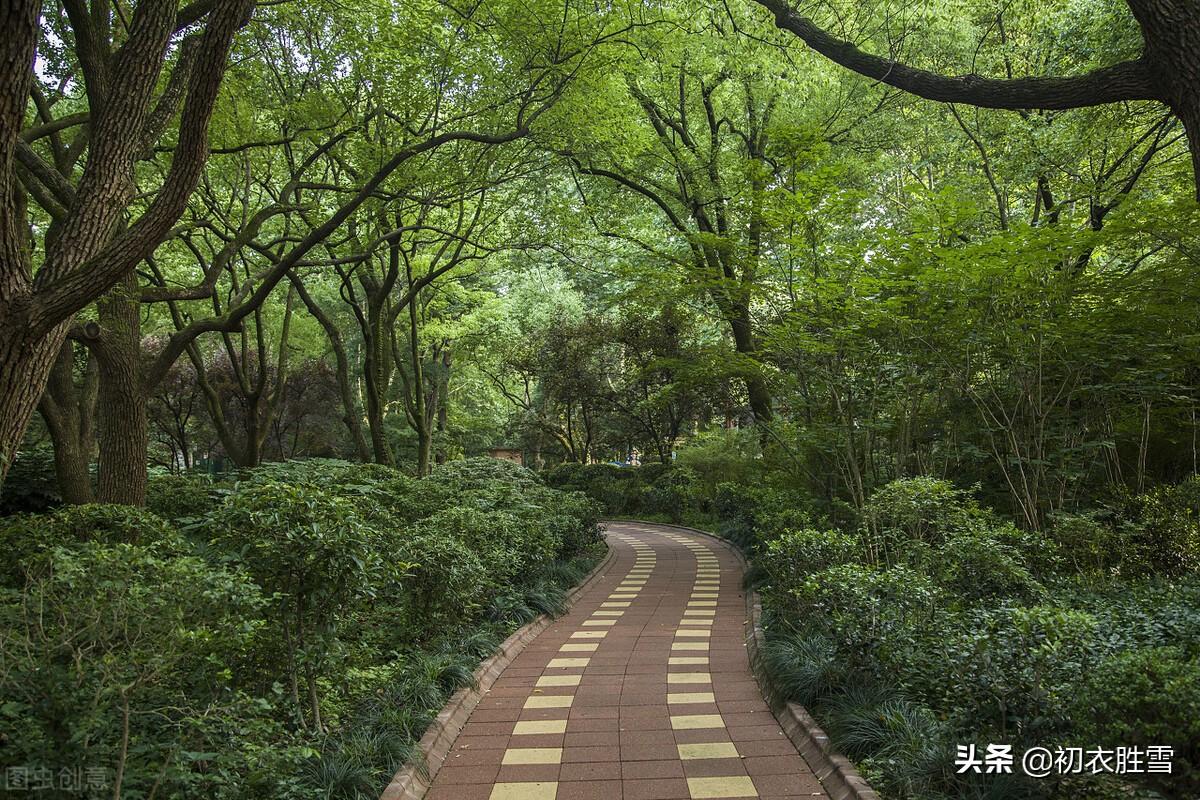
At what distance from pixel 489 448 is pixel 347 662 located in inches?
814

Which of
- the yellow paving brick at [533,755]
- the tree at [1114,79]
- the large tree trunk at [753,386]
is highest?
the tree at [1114,79]

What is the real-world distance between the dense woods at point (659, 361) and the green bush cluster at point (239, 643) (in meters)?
0.02

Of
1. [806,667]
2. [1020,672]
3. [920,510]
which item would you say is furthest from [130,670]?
[920,510]

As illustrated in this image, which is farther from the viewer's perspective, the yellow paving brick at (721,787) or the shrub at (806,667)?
the shrub at (806,667)

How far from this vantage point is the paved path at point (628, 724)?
3.29 metres

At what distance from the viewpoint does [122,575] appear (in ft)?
9.01

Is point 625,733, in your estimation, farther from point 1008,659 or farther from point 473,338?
point 473,338

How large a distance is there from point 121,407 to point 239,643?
5.40 meters

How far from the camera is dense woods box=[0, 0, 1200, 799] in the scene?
2.77 meters

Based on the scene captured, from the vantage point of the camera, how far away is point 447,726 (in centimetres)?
391

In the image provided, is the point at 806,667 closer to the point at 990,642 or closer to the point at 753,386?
the point at 990,642

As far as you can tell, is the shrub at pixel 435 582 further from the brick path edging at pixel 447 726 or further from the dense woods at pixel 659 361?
the brick path edging at pixel 447 726

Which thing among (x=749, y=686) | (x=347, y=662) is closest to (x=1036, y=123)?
(x=749, y=686)

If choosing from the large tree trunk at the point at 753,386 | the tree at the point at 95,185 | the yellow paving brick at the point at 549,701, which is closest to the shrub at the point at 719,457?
the large tree trunk at the point at 753,386
